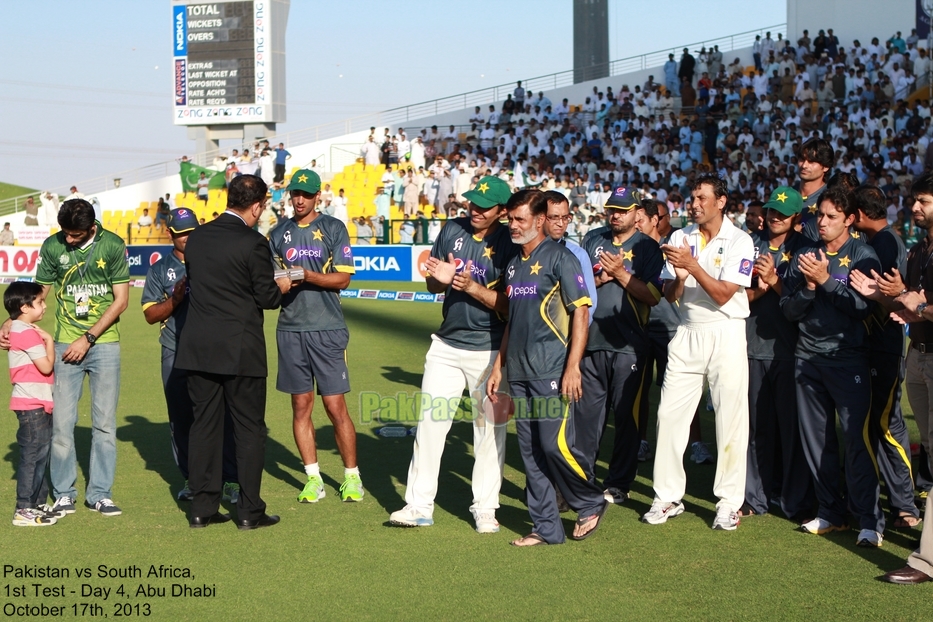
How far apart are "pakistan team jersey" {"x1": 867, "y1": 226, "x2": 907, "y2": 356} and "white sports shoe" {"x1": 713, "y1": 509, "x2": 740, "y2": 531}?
1386mm

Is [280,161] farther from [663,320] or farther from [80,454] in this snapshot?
[663,320]

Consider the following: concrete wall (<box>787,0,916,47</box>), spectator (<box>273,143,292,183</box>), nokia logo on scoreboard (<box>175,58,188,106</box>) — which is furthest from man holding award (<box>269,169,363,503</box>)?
nokia logo on scoreboard (<box>175,58,188,106</box>)

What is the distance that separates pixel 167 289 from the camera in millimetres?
7262

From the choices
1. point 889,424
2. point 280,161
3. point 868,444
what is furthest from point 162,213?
point 868,444

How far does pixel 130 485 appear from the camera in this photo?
757 cm

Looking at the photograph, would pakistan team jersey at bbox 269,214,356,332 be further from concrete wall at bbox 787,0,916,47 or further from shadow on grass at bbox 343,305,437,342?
concrete wall at bbox 787,0,916,47

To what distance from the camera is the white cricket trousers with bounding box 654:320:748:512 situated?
6367mm

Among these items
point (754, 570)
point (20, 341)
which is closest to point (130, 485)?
point (20, 341)

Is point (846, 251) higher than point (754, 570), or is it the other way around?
point (846, 251)

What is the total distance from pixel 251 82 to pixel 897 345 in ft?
112

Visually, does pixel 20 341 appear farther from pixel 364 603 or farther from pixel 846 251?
pixel 846 251

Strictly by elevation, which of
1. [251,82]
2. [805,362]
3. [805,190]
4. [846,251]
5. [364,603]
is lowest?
[364,603]

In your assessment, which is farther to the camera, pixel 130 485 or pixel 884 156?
pixel 884 156

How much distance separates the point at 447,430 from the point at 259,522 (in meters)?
1.34
